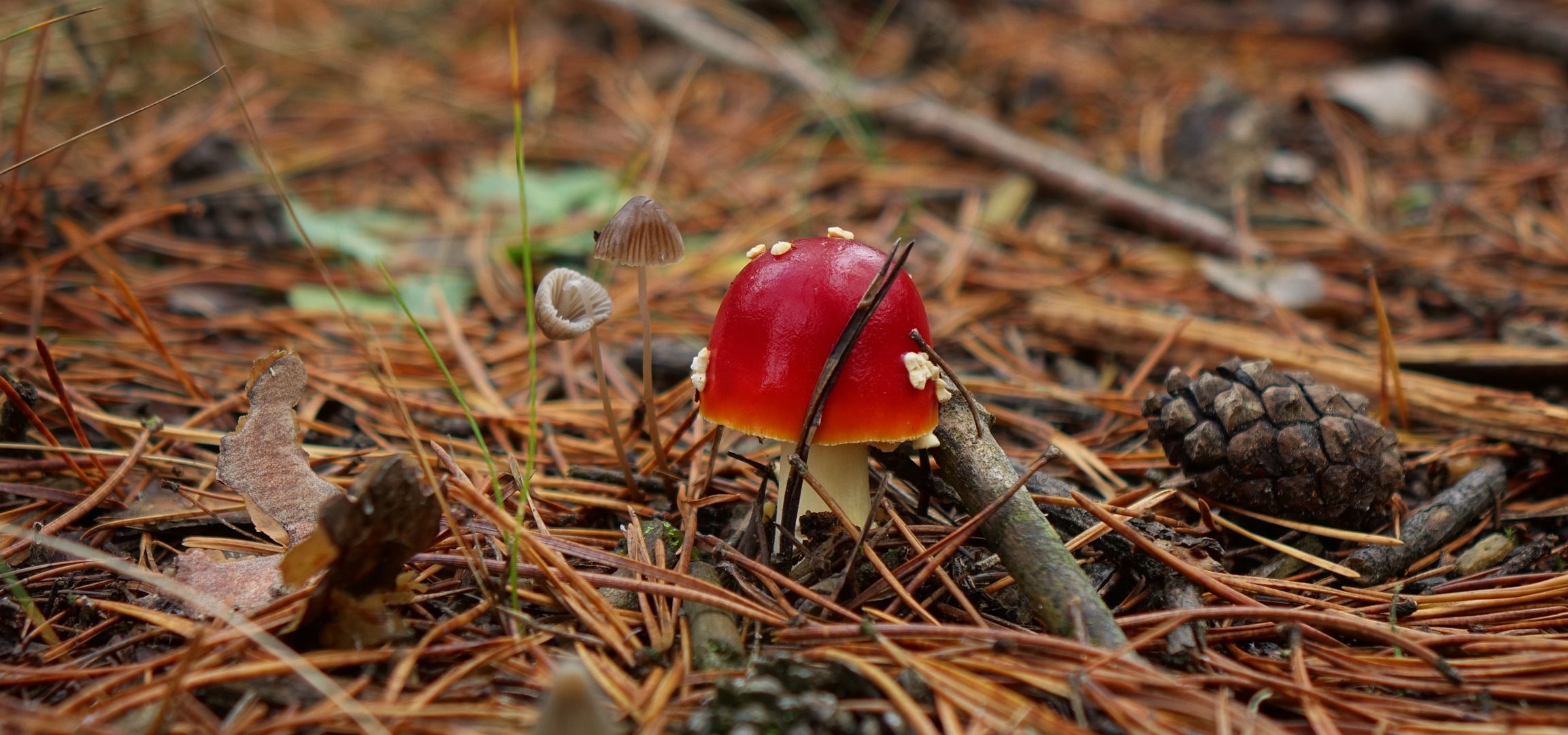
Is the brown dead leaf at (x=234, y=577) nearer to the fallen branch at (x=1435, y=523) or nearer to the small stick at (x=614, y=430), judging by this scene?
the small stick at (x=614, y=430)

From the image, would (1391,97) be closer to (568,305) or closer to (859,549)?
(859,549)

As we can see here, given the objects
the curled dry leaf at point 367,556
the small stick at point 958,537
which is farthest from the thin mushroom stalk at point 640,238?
the small stick at point 958,537

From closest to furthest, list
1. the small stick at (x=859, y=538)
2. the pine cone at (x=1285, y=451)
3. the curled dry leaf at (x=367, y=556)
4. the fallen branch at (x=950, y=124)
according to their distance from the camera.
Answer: the curled dry leaf at (x=367, y=556) < the small stick at (x=859, y=538) < the pine cone at (x=1285, y=451) < the fallen branch at (x=950, y=124)

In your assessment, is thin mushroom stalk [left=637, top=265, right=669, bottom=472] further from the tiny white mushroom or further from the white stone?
the white stone

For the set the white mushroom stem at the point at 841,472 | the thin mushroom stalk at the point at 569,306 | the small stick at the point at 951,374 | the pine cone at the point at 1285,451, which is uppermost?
the thin mushroom stalk at the point at 569,306

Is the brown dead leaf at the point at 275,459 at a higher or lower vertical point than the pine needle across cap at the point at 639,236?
lower

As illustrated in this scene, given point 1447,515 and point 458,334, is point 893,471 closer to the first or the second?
point 1447,515

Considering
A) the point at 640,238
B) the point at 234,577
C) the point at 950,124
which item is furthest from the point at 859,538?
the point at 950,124
